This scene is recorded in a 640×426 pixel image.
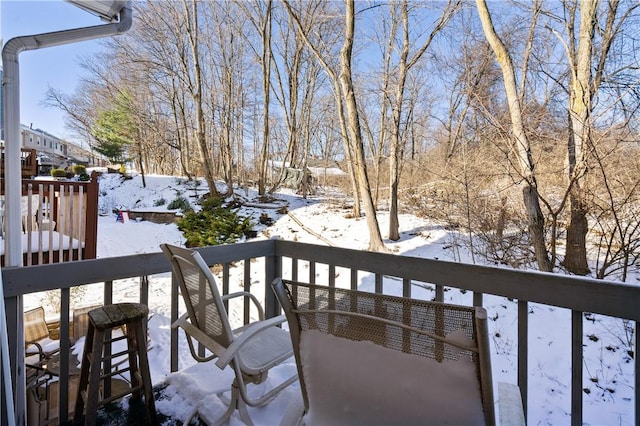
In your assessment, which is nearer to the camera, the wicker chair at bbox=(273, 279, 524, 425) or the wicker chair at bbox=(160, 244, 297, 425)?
the wicker chair at bbox=(273, 279, 524, 425)

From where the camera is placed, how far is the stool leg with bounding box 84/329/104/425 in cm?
157

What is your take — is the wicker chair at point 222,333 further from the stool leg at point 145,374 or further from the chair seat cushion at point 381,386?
the chair seat cushion at point 381,386

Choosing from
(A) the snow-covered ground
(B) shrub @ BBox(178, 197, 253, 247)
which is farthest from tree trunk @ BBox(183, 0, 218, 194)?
(A) the snow-covered ground

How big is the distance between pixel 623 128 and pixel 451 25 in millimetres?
4204

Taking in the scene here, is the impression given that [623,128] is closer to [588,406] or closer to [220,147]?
[588,406]

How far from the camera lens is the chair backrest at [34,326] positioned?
3.56 meters

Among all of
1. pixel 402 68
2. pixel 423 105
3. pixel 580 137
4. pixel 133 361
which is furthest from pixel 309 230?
pixel 133 361

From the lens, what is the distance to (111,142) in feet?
45.5

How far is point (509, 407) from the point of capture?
955 millimetres

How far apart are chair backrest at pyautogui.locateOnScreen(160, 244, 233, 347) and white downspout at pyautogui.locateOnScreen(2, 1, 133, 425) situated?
73 cm

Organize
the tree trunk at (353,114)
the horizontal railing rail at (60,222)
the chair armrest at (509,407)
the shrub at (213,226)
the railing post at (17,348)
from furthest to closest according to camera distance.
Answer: the shrub at (213,226), the tree trunk at (353,114), the horizontal railing rail at (60,222), the railing post at (17,348), the chair armrest at (509,407)

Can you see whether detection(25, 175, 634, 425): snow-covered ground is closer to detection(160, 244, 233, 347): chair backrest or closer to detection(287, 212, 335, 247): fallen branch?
detection(287, 212, 335, 247): fallen branch

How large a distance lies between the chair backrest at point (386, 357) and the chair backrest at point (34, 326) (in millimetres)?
3968

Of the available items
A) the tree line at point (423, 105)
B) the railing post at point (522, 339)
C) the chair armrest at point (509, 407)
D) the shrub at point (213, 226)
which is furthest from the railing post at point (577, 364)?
the shrub at point (213, 226)
